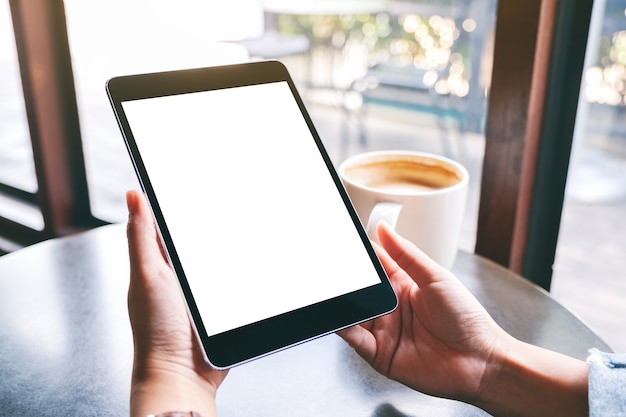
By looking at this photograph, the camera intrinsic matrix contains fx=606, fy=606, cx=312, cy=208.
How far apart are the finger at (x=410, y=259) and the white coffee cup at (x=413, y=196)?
0.07 feet

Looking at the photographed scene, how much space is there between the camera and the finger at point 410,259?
21.8 inches

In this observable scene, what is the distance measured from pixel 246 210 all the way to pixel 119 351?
0.68ft

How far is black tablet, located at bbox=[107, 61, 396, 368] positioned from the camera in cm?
49

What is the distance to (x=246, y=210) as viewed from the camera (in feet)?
1.74

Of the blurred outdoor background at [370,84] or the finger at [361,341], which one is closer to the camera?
the finger at [361,341]

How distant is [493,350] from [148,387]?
295 millimetres

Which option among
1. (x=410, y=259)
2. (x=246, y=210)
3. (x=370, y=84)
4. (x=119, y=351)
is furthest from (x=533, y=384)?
(x=370, y=84)

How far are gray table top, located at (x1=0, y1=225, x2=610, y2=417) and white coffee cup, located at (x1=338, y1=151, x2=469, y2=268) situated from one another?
0.10m

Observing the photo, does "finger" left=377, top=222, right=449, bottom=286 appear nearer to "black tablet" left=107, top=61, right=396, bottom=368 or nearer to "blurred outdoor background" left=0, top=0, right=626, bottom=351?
"black tablet" left=107, top=61, right=396, bottom=368

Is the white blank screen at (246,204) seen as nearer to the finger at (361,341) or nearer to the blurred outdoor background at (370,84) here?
the finger at (361,341)

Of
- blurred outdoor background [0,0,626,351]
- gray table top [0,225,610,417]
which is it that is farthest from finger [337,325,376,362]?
blurred outdoor background [0,0,626,351]

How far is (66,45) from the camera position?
1334mm

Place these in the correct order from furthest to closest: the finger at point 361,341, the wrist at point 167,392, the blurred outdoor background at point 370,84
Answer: the blurred outdoor background at point 370,84, the finger at point 361,341, the wrist at point 167,392

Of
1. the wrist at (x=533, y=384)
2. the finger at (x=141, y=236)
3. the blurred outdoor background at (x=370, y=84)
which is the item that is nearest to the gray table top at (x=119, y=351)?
the wrist at (x=533, y=384)
